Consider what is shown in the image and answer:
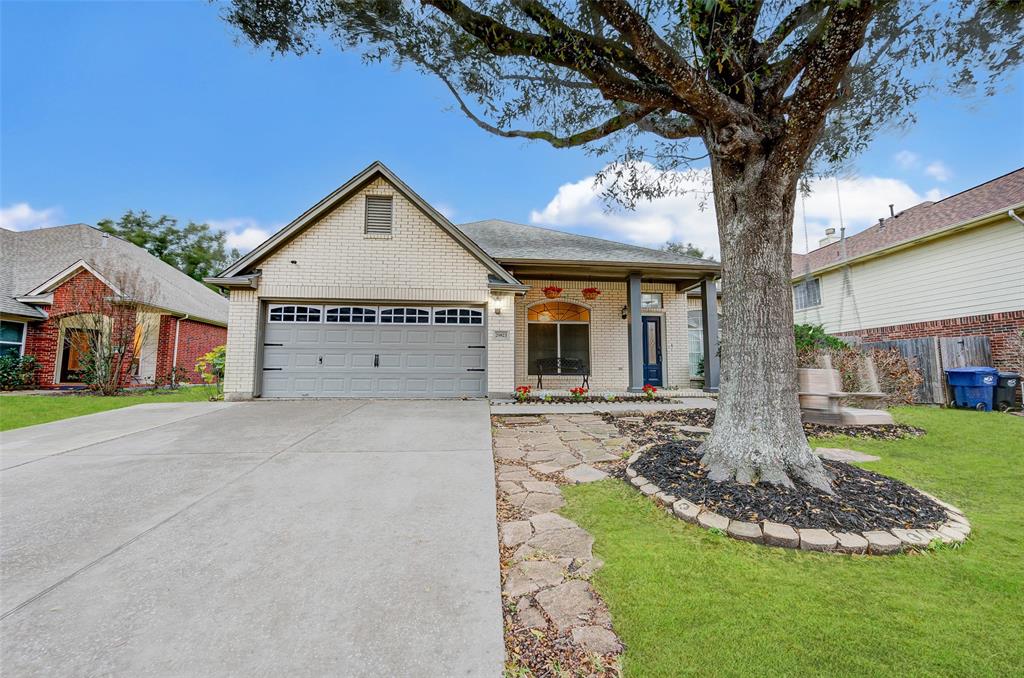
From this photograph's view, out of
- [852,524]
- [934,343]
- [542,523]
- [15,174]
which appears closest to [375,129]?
[542,523]

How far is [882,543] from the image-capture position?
96.3 inches

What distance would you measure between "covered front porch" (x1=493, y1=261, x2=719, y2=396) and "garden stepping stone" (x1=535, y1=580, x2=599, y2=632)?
915cm

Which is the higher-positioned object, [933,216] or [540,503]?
[933,216]

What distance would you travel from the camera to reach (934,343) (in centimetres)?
912

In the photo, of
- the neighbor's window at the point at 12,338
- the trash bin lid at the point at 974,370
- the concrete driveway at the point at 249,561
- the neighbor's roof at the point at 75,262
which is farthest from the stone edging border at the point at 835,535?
the neighbor's window at the point at 12,338

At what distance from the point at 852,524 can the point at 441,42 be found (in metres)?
6.59

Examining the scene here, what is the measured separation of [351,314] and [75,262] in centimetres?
1176

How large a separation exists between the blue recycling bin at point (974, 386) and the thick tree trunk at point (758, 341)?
28.4 ft

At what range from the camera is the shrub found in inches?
467

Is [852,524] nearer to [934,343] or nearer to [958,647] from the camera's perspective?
[958,647]

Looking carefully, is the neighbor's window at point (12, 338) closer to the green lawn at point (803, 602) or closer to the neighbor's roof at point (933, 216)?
the green lawn at point (803, 602)

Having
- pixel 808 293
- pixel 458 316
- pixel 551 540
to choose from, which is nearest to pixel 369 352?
pixel 458 316

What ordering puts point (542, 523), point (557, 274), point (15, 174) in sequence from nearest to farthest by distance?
1. point (542, 523)
2. point (557, 274)
3. point (15, 174)

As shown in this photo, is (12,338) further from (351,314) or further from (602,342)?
(602,342)
